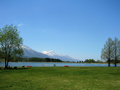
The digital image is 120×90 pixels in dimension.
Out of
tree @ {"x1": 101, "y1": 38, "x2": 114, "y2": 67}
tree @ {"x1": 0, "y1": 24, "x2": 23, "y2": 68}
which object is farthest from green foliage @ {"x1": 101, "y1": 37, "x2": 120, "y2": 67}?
tree @ {"x1": 0, "y1": 24, "x2": 23, "y2": 68}

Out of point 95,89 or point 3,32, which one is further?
point 3,32

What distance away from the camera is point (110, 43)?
6209cm

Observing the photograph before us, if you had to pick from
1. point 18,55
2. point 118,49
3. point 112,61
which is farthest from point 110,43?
point 18,55

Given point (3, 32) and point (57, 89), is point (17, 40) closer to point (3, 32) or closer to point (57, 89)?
point (3, 32)

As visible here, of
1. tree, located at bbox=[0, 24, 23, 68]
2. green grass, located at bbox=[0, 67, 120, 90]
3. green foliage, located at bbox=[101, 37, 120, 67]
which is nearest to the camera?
green grass, located at bbox=[0, 67, 120, 90]

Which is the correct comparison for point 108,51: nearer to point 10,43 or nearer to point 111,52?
point 111,52

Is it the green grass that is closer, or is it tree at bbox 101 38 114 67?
the green grass

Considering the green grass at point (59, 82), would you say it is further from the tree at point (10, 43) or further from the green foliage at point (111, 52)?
the green foliage at point (111, 52)

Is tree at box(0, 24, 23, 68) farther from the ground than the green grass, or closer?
farther from the ground

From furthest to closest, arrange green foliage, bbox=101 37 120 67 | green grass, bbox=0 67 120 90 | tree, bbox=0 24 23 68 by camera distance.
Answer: green foliage, bbox=101 37 120 67 < tree, bbox=0 24 23 68 < green grass, bbox=0 67 120 90

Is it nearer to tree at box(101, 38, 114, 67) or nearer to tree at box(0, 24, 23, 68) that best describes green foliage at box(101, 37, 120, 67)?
tree at box(101, 38, 114, 67)

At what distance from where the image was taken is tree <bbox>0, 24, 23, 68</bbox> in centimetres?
3888

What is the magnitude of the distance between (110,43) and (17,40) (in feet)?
150

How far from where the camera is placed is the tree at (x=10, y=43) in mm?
38875
